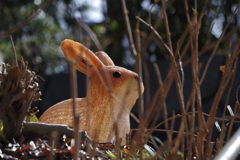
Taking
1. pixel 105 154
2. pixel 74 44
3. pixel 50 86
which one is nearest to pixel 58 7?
pixel 50 86

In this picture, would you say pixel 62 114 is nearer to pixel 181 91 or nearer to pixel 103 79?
pixel 103 79

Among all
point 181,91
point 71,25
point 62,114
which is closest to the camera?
point 181,91

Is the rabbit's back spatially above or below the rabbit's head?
below

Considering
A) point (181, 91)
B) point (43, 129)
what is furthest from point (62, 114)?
point (181, 91)

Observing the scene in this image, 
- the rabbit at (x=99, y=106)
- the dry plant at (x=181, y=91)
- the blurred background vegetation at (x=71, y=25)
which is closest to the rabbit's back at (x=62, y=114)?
the rabbit at (x=99, y=106)

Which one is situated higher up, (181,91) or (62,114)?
(181,91)

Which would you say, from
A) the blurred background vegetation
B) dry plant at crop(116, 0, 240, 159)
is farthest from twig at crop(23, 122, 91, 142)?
the blurred background vegetation

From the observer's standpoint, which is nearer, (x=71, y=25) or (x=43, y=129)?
(x=43, y=129)

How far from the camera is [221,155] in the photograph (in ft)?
2.22

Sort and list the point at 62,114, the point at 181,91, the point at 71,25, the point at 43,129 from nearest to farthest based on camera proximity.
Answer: the point at 181,91 → the point at 43,129 → the point at 62,114 → the point at 71,25

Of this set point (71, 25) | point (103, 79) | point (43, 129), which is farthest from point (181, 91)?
point (71, 25)

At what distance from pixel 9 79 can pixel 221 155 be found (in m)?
0.57

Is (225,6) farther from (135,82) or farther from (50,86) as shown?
(135,82)

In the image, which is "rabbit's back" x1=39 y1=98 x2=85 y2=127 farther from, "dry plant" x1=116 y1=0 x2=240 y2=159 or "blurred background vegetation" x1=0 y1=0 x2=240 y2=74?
"blurred background vegetation" x1=0 y1=0 x2=240 y2=74
